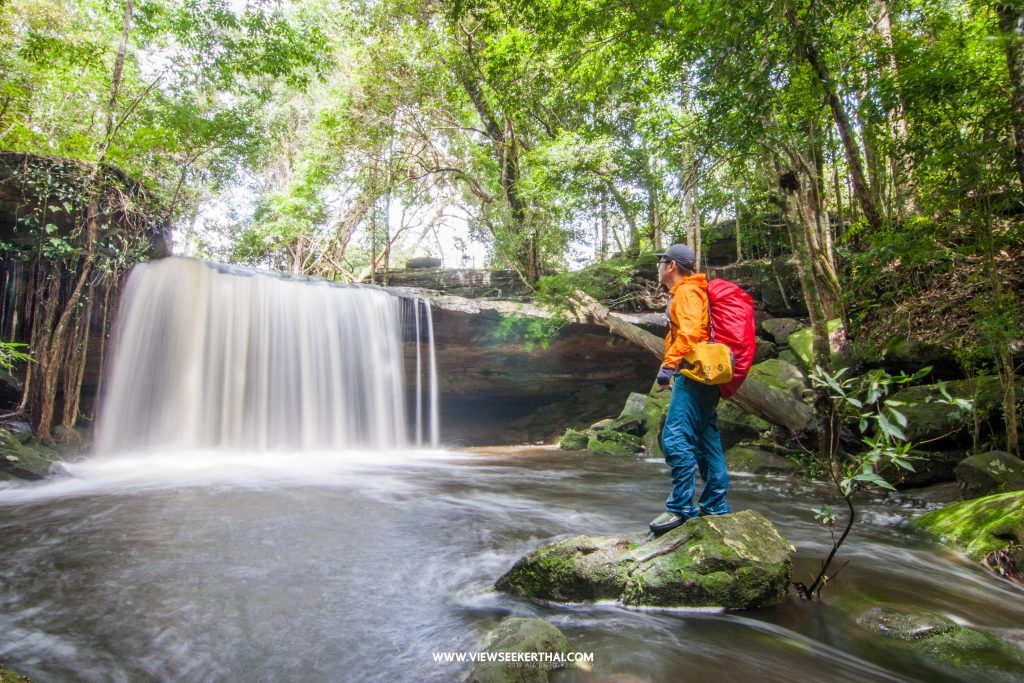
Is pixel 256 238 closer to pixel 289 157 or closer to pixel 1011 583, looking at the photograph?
pixel 289 157

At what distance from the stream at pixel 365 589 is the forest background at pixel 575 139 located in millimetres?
3297

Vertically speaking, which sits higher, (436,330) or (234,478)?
(436,330)

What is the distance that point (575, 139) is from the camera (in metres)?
11.3

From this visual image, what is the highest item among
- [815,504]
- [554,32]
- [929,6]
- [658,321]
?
[554,32]

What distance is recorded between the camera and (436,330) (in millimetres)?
13078

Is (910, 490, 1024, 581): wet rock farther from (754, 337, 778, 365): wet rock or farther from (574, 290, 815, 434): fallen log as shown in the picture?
(754, 337, 778, 365): wet rock

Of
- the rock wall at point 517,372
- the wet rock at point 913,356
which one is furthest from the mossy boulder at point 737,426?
the rock wall at point 517,372

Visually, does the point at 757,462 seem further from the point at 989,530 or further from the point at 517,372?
the point at 517,372

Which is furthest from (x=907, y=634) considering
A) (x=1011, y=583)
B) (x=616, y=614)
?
(x=1011, y=583)

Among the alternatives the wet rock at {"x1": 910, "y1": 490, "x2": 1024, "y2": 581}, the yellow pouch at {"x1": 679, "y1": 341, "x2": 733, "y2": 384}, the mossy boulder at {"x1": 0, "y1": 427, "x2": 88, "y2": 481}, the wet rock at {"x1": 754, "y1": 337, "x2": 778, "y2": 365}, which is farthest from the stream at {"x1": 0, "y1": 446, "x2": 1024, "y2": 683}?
the wet rock at {"x1": 754, "y1": 337, "x2": 778, "y2": 365}

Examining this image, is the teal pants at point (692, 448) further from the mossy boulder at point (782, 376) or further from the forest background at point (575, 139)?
the mossy boulder at point (782, 376)

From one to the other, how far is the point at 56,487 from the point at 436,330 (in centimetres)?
808

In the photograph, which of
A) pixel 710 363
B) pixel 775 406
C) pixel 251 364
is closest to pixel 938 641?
pixel 710 363

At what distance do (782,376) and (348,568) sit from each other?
26.9 ft
